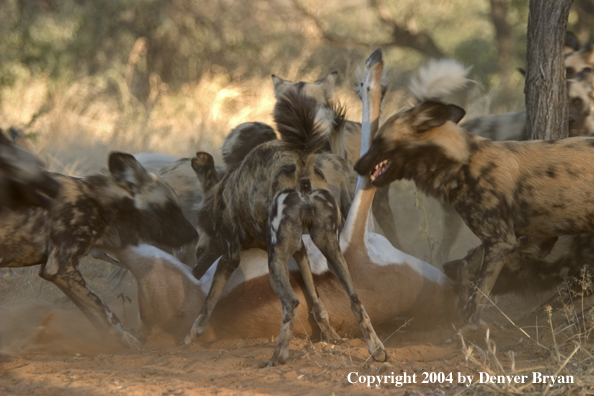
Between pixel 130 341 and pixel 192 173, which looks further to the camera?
pixel 192 173

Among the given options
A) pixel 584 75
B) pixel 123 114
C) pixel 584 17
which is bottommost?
pixel 123 114

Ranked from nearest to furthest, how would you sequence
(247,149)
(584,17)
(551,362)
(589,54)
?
(551,362)
(247,149)
(589,54)
(584,17)

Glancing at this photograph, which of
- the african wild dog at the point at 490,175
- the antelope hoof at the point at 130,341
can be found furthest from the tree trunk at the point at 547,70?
the antelope hoof at the point at 130,341

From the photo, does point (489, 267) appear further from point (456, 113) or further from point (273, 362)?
point (273, 362)

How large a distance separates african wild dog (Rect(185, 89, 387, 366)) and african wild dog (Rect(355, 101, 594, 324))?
0.55m

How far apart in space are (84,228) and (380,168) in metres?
1.67

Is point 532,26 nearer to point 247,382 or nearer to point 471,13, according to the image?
point 247,382

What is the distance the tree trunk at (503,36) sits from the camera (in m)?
11.6

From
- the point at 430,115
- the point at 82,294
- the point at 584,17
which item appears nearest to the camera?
the point at 430,115

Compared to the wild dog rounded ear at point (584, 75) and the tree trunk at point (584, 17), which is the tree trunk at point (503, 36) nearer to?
the tree trunk at point (584, 17)

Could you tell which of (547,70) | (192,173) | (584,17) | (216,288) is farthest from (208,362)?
(584,17)

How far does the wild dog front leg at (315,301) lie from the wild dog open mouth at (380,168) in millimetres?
584

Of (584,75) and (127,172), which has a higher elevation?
(584,75)

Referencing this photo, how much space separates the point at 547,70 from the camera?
432cm
